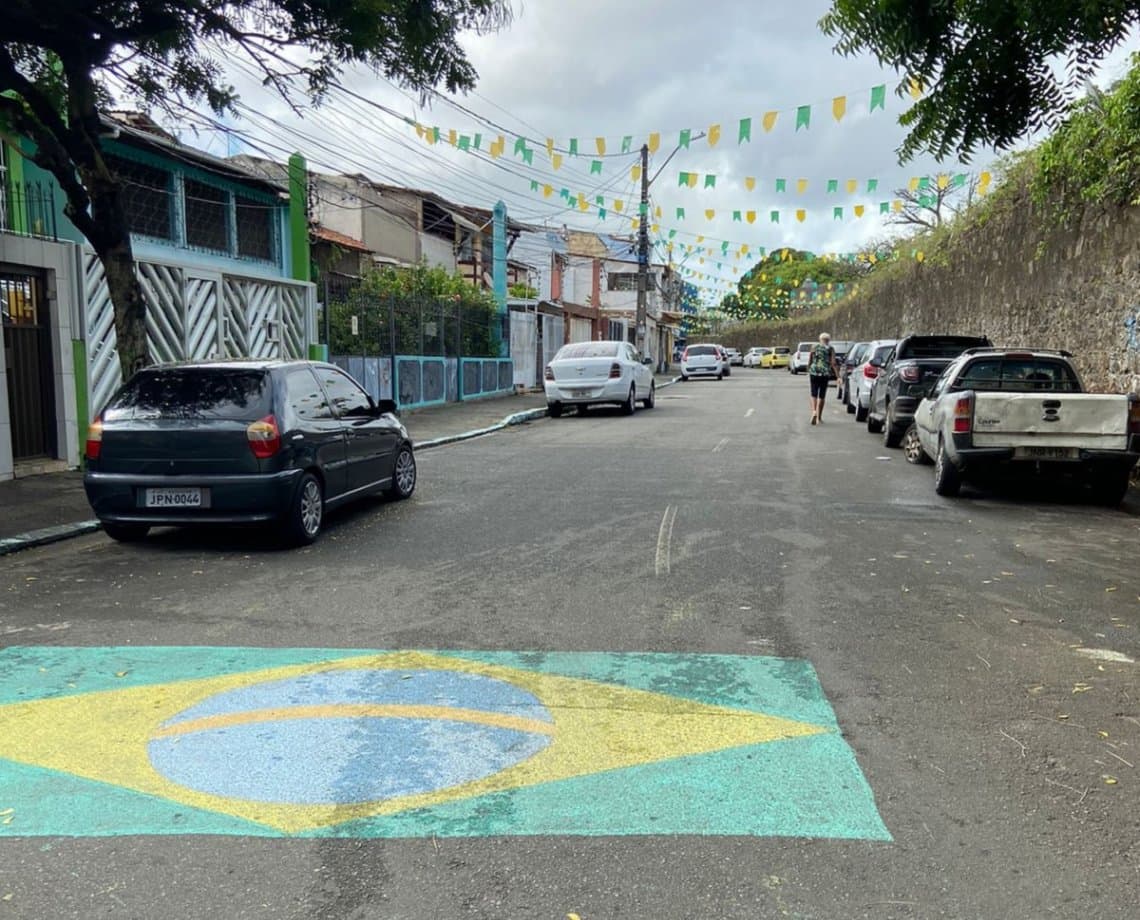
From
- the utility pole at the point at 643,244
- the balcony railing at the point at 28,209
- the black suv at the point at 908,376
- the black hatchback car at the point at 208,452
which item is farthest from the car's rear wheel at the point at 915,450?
the utility pole at the point at 643,244

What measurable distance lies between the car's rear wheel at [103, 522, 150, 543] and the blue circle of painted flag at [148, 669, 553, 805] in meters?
3.98

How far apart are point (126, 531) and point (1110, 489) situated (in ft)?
32.2

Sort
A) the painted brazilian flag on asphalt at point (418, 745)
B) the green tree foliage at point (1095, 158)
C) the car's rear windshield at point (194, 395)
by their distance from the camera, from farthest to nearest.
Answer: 1. the green tree foliage at point (1095, 158)
2. the car's rear windshield at point (194, 395)
3. the painted brazilian flag on asphalt at point (418, 745)

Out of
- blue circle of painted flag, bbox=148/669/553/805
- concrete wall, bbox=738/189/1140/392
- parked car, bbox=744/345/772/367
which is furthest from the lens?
parked car, bbox=744/345/772/367

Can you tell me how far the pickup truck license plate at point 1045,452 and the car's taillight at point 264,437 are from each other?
7.32 metres

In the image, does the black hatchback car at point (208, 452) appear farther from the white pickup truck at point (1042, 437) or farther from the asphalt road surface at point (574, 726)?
the white pickup truck at point (1042, 437)

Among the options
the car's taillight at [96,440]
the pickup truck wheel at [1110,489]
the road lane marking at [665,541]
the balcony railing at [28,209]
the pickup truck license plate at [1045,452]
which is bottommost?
the road lane marking at [665,541]

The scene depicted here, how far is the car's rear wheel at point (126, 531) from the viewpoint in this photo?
307 inches

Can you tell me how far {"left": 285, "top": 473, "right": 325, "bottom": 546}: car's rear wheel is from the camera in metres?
7.60

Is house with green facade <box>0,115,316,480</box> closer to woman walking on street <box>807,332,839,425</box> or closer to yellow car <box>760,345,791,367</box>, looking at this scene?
woman walking on street <box>807,332,839,425</box>

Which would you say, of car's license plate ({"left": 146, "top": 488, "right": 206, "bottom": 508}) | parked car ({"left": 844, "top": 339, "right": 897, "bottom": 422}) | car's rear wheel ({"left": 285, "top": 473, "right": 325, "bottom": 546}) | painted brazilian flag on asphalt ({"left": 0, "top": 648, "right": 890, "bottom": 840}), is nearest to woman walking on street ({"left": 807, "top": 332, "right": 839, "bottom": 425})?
parked car ({"left": 844, "top": 339, "right": 897, "bottom": 422})

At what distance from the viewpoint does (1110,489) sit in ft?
32.2

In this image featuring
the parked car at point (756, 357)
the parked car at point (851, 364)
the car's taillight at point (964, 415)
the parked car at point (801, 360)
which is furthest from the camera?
the parked car at point (756, 357)

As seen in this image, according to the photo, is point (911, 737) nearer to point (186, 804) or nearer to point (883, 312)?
point (186, 804)
